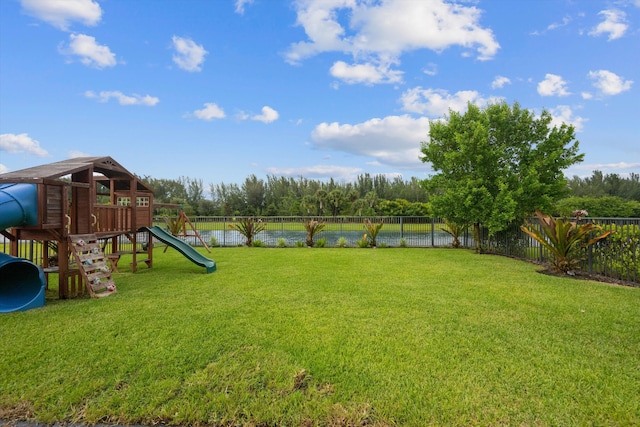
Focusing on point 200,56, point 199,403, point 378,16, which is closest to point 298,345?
point 199,403

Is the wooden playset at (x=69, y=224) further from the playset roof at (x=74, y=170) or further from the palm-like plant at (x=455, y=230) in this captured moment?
the palm-like plant at (x=455, y=230)

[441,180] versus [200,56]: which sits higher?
[200,56]

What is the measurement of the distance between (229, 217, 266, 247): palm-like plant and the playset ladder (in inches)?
287

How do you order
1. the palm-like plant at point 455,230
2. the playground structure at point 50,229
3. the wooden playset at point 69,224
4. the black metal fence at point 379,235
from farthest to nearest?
the palm-like plant at point 455,230 < the black metal fence at point 379,235 < the wooden playset at point 69,224 < the playground structure at point 50,229

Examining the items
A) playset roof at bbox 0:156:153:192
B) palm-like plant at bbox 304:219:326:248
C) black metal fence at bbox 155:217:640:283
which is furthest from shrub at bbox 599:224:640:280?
playset roof at bbox 0:156:153:192

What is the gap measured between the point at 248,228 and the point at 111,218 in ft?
19.8

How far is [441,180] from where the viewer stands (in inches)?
415

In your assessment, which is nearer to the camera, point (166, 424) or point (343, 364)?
point (166, 424)

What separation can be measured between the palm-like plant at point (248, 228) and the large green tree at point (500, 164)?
6.91 m

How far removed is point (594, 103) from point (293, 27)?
31.3 ft

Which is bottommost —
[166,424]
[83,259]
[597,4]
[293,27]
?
[166,424]

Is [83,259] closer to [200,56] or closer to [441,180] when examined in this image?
[200,56]

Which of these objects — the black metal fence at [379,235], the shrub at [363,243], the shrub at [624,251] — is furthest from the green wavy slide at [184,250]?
the shrub at [624,251]

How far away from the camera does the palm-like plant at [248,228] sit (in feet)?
42.0
